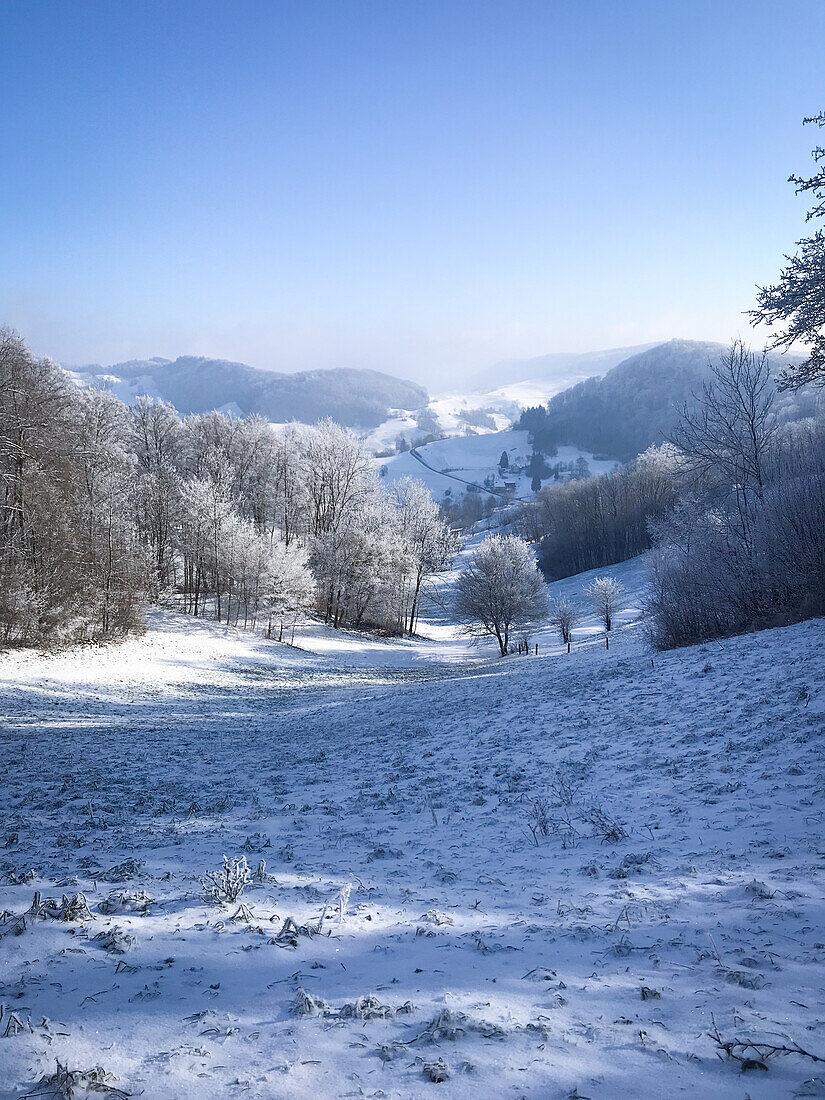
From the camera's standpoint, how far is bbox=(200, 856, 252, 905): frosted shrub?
13.5ft

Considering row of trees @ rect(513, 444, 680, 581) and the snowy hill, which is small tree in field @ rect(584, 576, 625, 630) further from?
the snowy hill

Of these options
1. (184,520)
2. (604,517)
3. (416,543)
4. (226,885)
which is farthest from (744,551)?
(604,517)

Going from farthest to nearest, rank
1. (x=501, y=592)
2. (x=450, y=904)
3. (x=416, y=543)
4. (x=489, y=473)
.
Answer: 1. (x=489, y=473)
2. (x=416, y=543)
3. (x=501, y=592)
4. (x=450, y=904)

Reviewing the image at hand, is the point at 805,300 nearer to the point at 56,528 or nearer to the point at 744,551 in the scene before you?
the point at 744,551

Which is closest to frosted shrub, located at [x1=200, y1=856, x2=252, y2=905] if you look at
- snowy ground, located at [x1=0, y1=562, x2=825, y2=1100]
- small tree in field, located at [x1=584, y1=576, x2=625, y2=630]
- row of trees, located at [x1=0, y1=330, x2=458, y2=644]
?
snowy ground, located at [x1=0, y1=562, x2=825, y2=1100]

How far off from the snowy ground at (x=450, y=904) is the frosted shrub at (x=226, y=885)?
9cm

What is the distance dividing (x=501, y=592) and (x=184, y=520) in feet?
72.9

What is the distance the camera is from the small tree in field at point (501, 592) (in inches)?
1382

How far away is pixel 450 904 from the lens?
432cm

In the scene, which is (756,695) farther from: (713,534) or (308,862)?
(713,534)

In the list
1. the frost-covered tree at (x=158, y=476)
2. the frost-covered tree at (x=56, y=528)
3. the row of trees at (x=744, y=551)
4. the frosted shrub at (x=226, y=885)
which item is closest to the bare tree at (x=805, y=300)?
the row of trees at (x=744, y=551)

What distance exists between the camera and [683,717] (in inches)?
334

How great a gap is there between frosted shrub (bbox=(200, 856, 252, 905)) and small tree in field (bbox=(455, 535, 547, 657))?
31.4 m

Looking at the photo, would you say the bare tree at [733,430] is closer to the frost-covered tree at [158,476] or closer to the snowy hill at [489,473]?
the frost-covered tree at [158,476]
